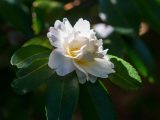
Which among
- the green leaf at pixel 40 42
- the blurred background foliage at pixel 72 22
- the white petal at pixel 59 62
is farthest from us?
the blurred background foliage at pixel 72 22

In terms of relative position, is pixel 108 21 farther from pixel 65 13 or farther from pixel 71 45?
pixel 71 45

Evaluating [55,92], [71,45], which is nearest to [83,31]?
[71,45]

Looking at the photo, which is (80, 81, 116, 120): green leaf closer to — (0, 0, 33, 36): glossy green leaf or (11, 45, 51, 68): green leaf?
(11, 45, 51, 68): green leaf

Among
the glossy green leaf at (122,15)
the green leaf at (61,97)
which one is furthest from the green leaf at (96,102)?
the glossy green leaf at (122,15)

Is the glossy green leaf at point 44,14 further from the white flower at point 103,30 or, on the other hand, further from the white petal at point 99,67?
the white petal at point 99,67

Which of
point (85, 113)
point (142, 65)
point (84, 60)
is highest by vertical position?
point (84, 60)
